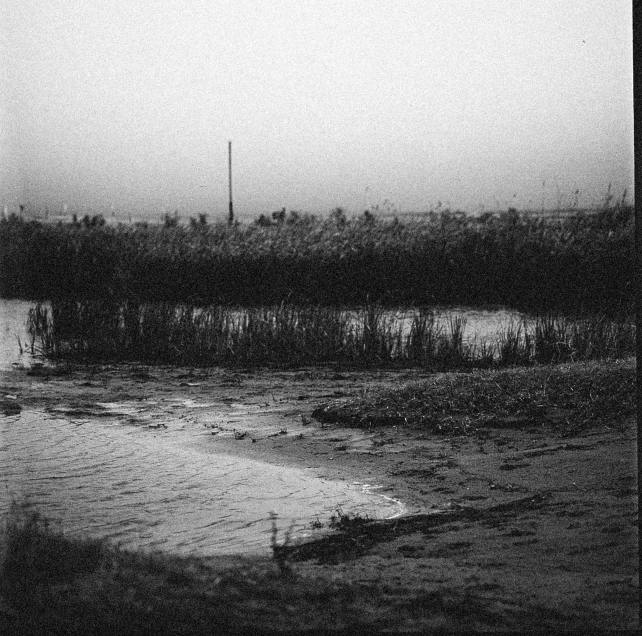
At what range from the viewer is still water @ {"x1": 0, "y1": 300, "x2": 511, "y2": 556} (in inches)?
232

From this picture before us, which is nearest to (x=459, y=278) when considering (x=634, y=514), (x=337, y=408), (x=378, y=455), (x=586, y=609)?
(x=337, y=408)

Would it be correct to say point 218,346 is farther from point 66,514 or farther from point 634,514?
point 634,514

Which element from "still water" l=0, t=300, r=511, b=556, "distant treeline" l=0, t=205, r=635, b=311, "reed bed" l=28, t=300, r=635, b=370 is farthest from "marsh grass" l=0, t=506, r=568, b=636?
"distant treeline" l=0, t=205, r=635, b=311

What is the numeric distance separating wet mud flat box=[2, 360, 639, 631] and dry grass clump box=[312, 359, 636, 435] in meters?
0.20

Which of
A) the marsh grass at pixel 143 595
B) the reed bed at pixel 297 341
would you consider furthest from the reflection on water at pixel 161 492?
the reed bed at pixel 297 341

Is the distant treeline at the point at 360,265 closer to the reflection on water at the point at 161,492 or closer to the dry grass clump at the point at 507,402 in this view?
the dry grass clump at the point at 507,402

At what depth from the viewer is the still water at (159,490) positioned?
19.4 ft

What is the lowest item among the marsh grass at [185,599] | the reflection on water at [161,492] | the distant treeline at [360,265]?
the reflection on water at [161,492]

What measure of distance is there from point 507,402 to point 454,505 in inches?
109

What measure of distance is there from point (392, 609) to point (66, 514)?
299cm

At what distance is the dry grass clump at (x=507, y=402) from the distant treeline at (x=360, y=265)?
1283 cm

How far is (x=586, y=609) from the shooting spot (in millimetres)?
4062

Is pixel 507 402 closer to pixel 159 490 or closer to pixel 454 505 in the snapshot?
pixel 454 505

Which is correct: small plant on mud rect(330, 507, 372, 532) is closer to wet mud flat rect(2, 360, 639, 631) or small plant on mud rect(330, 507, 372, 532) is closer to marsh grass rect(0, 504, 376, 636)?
wet mud flat rect(2, 360, 639, 631)
